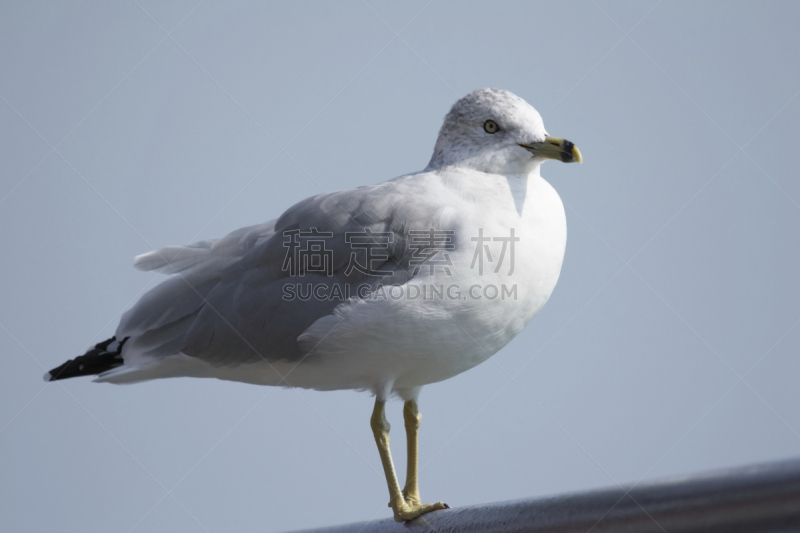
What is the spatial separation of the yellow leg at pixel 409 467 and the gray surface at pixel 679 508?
761 mm

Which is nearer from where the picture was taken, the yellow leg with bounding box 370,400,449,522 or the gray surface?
the gray surface

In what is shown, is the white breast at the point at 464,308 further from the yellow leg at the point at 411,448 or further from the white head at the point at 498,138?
the yellow leg at the point at 411,448

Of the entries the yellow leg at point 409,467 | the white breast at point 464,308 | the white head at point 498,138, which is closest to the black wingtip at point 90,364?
the white breast at point 464,308

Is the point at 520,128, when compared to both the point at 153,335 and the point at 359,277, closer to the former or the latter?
the point at 359,277

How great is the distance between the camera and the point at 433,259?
2.44 metres

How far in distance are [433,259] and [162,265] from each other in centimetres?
119

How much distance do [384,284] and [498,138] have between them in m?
0.66

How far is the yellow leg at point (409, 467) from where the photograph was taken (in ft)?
8.60

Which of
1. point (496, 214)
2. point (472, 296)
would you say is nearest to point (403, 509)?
point (472, 296)

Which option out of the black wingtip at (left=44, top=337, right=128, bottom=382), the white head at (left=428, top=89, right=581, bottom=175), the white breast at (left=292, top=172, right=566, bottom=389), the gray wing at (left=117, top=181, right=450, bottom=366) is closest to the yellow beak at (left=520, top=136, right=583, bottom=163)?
the white head at (left=428, top=89, right=581, bottom=175)

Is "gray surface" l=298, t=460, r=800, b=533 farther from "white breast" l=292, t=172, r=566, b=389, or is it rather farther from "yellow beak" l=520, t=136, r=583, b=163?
"yellow beak" l=520, t=136, r=583, b=163

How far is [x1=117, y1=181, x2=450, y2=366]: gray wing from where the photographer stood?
2623 millimetres

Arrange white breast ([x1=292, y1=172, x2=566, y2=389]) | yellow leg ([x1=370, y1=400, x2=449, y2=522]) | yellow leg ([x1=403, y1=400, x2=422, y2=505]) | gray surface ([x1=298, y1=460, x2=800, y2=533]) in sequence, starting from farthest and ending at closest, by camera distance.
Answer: yellow leg ([x1=403, y1=400, x2=422, y2=505]), yellow leg ([x1=370, y1=400, x2=449, y2=522]), white breast ([x1=292, y1=172, x2=566, y2=389]), gray surface ([x1=298, y1=460, x2=800, y2=533])

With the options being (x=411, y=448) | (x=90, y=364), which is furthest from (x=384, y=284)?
(x=90, y=364)
